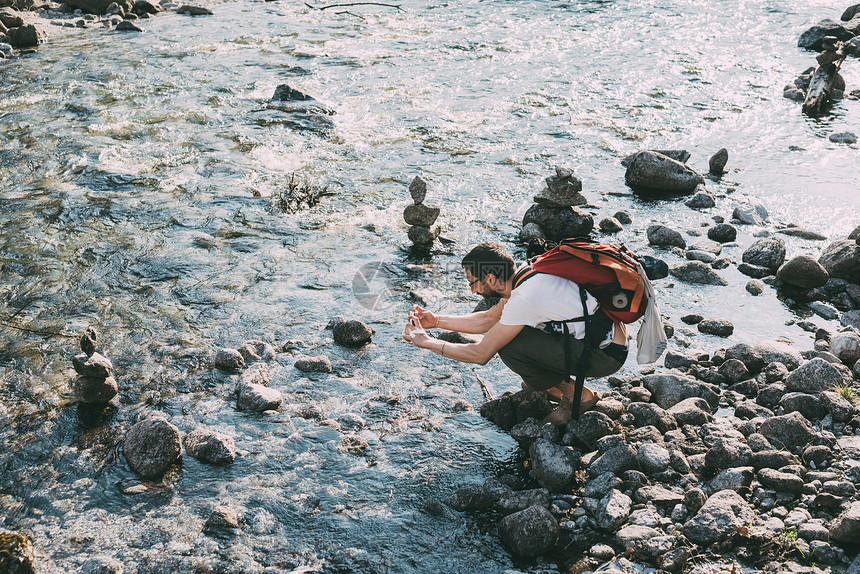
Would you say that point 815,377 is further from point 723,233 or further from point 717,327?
point 723,233

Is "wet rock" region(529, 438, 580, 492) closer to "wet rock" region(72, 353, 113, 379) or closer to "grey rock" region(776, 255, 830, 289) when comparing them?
"wet rock" region(72, 353, 113, 379)

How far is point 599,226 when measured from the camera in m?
10.3

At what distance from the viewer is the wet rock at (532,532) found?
16.9 feet

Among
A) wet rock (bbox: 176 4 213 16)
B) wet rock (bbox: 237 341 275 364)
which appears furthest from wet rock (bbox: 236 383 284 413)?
wet rock (bbox: 176 4 213 16)

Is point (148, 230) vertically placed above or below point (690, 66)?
below

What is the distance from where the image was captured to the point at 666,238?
9.88 m

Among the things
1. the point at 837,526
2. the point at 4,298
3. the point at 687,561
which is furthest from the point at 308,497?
the point at 4,298

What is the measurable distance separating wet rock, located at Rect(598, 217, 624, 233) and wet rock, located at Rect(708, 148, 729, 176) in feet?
9.45

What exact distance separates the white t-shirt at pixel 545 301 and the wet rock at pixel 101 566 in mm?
3373

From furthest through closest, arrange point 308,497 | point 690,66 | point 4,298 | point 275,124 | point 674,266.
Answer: point 690,66
point 275,124
point 674,266
point 4,298
point 308,497

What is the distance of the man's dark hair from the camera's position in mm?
6219

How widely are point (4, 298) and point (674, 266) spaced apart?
7949 mm

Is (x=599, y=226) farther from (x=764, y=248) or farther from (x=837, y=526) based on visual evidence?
(x=837, y=526)

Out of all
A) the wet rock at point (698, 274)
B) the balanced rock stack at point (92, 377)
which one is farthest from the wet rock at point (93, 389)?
the wet rock at point (698, 274)
